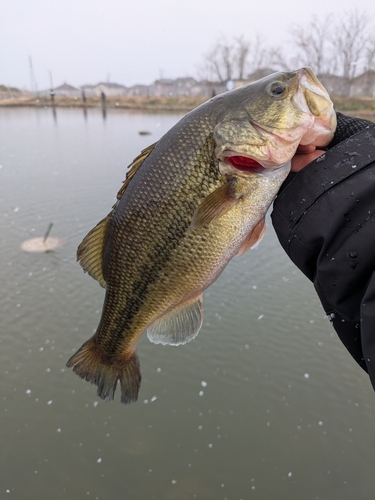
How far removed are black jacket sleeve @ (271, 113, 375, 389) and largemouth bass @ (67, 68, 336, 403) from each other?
0.31ft

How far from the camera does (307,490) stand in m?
2.77

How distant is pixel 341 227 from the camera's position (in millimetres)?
1450

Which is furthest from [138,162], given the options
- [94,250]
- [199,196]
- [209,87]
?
[209,87]

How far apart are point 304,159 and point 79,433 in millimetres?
2725

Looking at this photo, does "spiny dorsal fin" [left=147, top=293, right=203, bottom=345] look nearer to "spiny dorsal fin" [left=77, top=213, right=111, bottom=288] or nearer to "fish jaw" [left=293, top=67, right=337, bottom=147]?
"spiny dorsal fin" [left=77, top=213, right=111, bottom=288]

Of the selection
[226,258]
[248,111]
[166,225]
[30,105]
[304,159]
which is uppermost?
[248,111]

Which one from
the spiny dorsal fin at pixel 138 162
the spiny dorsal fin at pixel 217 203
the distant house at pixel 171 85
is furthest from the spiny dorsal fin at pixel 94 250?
the distant house at pixel 171 85

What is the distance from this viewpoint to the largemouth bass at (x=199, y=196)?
1.51 metres

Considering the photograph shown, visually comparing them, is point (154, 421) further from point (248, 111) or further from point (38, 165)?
point (38, 165)

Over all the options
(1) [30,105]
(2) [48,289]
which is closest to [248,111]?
(2) [48,289]

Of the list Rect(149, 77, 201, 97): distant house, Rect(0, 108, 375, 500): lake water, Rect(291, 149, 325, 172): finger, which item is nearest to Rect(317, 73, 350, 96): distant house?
Rect(0, 108, 375, 500): lake water

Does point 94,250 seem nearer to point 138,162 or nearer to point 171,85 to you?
point 138,162

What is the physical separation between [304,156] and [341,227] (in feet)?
1.25

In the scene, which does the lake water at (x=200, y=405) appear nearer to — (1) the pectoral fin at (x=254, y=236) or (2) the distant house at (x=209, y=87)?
(1) the pectoral fin at (x=254, y=236)
